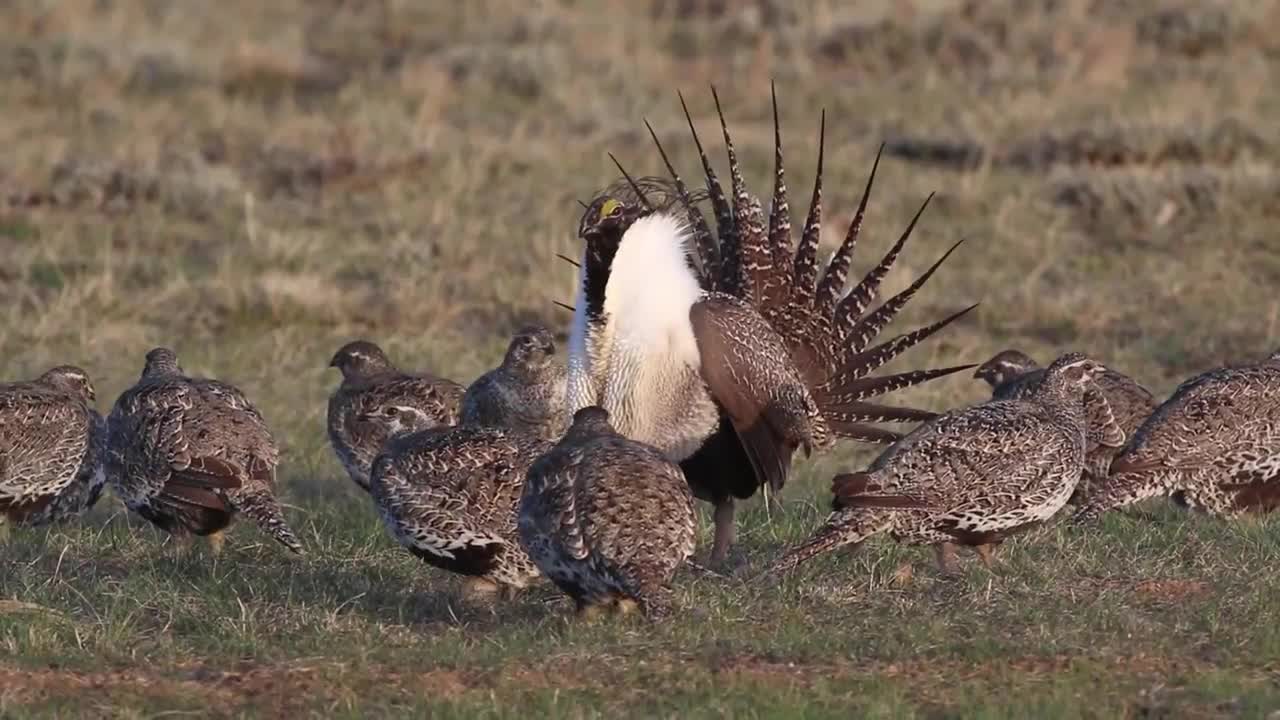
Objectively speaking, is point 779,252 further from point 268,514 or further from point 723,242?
point 268,514

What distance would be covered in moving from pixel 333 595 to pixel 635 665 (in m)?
1.41

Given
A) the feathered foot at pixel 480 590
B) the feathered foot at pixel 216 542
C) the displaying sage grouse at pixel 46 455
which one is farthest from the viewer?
the displaying sage grouse at pixel 46 455

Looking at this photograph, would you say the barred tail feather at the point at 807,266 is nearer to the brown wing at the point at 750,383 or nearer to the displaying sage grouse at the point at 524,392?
the brown wing at the point at 750,383

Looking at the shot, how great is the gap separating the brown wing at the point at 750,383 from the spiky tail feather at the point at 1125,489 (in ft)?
3.10

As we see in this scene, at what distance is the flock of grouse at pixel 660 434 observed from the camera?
6363mm

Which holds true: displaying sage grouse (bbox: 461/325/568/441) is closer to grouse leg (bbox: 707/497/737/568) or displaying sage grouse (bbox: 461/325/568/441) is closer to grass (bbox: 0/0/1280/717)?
grass (bbox: 0/0/1280/717)

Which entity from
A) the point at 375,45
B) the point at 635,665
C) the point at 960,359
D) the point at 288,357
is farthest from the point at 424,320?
the point at 375,45

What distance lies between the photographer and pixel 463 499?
6598mm

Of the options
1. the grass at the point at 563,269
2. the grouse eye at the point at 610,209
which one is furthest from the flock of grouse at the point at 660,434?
the grass at the point at 563,269

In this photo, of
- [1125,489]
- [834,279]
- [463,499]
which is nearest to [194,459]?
[463,499]

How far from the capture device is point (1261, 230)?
42.1 ft

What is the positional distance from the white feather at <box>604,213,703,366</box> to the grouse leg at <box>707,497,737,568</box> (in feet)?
1.70

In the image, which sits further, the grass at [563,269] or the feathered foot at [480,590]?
the feathered foot at [480,590]

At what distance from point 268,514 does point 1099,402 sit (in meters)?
3.02
